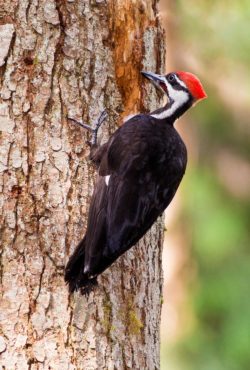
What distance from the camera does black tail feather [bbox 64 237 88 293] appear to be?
3334 millimetres

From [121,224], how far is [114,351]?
489 mm

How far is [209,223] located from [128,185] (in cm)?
393

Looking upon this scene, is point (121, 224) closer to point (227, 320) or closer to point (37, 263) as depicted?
point (37, 263)

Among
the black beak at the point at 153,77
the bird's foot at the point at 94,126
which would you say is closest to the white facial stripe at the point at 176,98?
the black beak at the point at 153,77

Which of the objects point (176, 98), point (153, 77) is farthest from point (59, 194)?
point (176, 98)

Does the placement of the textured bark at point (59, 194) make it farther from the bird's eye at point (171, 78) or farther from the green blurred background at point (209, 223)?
the green blurred background at point (209, 223)

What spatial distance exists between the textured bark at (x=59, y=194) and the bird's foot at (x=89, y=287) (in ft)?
0.10

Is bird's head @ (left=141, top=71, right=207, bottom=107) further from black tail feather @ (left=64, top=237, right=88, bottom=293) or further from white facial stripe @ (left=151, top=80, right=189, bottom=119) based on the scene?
black tail feather @ (left=64, top=237, right=88, bottom=293)

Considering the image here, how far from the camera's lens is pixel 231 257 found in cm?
750

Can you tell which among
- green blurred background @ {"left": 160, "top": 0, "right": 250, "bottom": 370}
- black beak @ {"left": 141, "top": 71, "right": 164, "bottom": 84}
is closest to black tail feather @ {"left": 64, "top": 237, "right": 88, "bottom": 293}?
black beak @ {"left": 141, "top": 71, "right": 164, "bottom": 84}

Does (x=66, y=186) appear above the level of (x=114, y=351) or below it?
above

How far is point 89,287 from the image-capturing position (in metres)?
3.40

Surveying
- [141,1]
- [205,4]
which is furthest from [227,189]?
[141,1]

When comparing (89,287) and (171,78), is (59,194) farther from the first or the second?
(171,78)
